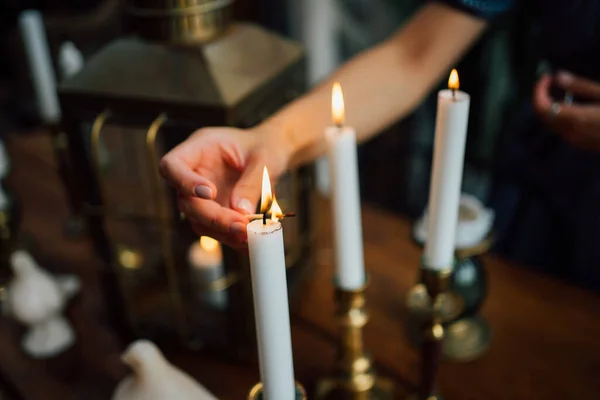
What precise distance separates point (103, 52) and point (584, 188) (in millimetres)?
754

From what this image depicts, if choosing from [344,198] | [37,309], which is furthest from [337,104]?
[37,309]

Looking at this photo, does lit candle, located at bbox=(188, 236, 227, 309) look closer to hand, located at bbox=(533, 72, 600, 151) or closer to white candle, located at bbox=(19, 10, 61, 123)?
white candle, located at bbox=(19, 10, 61, 123)

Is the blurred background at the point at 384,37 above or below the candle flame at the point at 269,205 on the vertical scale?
below

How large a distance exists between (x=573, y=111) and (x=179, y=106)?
480mm

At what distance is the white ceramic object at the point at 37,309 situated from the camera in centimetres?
69

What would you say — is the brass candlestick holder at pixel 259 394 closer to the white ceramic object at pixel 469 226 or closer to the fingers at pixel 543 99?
the white ceramic object at pixel 469 226

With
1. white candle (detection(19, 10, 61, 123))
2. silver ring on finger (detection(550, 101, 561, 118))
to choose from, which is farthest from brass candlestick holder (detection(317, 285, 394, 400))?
white candle (detection(19, 10, 61, 123))

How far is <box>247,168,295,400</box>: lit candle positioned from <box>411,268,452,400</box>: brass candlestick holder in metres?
0.16

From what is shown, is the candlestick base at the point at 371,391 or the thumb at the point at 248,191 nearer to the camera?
the thumb at the point at 248,191

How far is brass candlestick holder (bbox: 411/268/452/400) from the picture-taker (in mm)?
483

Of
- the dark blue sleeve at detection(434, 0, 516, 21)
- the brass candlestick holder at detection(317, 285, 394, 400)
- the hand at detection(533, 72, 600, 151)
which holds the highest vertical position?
the dark blue sleeve at detection(434, 0, 516, 21)

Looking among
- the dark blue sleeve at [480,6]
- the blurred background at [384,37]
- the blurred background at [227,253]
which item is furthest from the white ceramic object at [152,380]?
the blurred background at [384,37]

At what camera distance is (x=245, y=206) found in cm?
44

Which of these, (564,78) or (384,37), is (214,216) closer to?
(564,78)
